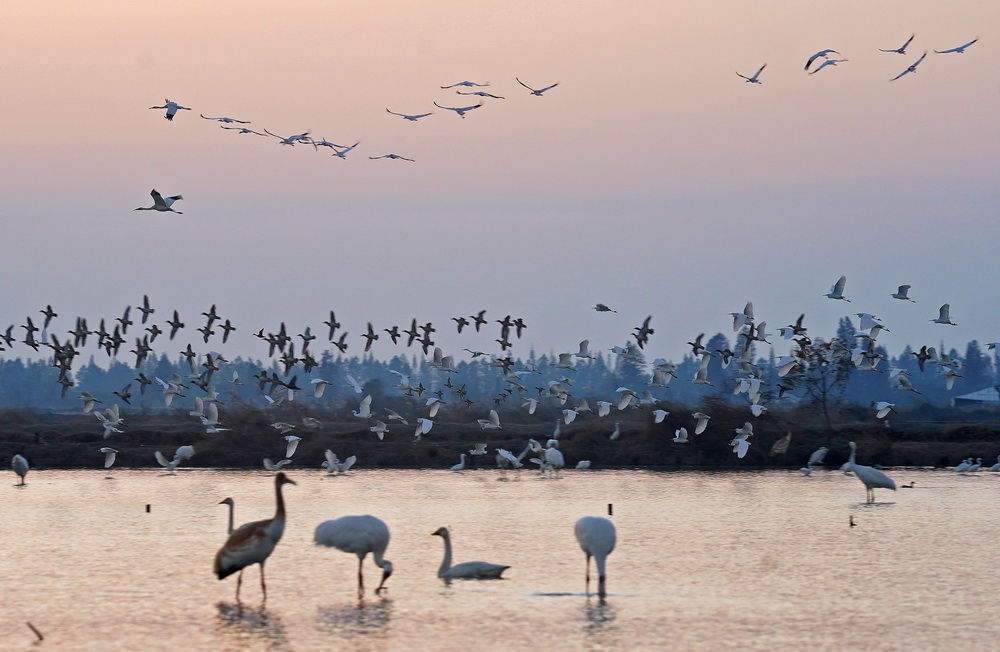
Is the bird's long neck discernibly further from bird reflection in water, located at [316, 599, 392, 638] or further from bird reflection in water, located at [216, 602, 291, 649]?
A: bird reflection in water, located at [216, 602, 291, 649]

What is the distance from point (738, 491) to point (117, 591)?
2346 cm

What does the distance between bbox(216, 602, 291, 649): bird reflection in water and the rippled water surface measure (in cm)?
6

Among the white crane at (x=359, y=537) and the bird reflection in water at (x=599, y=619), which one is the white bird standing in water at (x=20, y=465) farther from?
the bird reflection in water at (x=599, y=619)

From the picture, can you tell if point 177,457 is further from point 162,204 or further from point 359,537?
point 359,537

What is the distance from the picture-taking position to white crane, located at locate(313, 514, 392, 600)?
19.4 m

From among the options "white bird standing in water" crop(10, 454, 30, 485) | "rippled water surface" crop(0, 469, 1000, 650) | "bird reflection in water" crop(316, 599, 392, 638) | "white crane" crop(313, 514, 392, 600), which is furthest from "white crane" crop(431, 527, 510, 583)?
"white bird standing in water" crop(10, 454, 30, 485)

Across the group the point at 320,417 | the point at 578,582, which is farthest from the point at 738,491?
the point at 320,417

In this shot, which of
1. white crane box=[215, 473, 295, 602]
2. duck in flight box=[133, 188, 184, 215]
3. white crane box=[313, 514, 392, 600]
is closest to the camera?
white crane box=[215, 473, 295, 602]

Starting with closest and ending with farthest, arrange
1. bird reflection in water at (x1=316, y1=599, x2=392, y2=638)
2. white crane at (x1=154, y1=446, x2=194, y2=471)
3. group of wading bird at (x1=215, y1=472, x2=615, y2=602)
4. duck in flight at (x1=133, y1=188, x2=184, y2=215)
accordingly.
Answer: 1. bird reflection in water at (x1=316, y1=599, x2=392, y2=638)
2. group of wading bird at (x1=215, y1=472, x2=615, y2=602)
3. duck in flight at (x1=133, y1=188, x2=184, y2=215)
4. white crane at (x1=154, y1=446, x2=194, y2=471)

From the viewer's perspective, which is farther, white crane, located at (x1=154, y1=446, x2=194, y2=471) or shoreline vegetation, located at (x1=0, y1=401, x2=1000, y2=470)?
shoreline vegetation, located at (x1=0, y1=401, x2=1000, y2=470)

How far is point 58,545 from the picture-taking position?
2598cm

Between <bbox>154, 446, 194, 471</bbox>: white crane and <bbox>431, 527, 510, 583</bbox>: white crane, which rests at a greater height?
<bbox>154, 446, 194, 471</bbox>: white crane

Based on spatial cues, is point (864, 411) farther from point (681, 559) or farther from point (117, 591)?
point (117, 591)

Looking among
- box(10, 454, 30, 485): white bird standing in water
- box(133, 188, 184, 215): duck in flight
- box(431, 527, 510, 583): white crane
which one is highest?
box(133, 188, 184, 215): duck in flight
